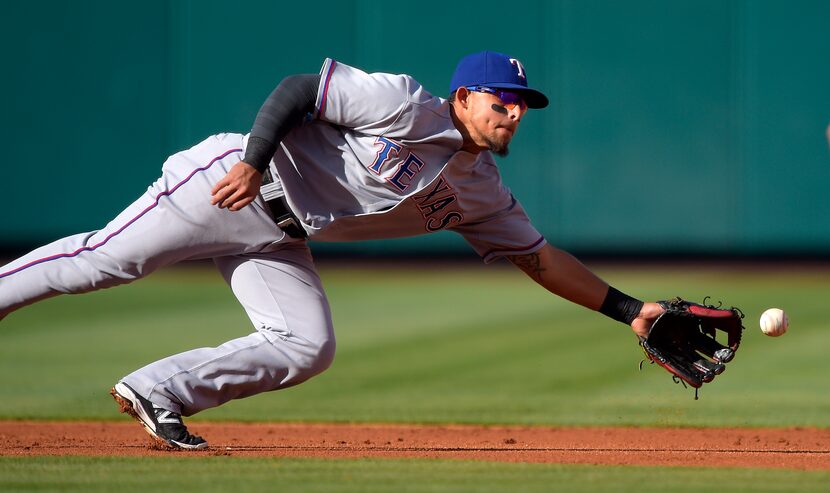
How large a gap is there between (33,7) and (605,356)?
737 cm

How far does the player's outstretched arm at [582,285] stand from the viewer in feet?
15.1

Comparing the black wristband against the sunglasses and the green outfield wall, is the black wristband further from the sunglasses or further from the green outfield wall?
the green outfield wall

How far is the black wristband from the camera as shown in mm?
4617

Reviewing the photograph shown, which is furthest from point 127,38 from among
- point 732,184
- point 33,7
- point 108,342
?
point 732,184

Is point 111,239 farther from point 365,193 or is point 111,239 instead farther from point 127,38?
point 127,38

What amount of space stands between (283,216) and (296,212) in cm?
5

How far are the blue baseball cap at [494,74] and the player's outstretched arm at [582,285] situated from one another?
2.19 feet

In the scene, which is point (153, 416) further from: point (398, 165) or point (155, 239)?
point (398, 165)

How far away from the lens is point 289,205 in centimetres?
417

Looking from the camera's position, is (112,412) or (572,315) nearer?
(112,412)

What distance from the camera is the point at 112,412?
584cm

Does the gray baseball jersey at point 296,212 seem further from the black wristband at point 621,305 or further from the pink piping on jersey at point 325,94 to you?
the black wristband at point 621,305

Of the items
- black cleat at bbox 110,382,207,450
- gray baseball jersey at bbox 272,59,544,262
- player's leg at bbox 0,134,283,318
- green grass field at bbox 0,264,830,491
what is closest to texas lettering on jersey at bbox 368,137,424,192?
gray baseball jersey at bbox 272,59,544,262

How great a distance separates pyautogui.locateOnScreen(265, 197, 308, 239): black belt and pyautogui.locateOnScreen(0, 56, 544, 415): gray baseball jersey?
31mm
